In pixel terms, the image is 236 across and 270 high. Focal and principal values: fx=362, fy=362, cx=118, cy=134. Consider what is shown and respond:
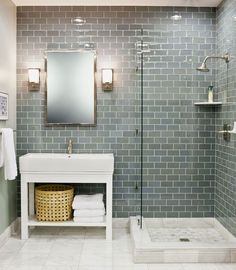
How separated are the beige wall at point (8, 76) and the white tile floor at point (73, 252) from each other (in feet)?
1.13

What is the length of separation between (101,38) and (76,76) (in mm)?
559

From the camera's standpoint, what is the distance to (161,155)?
425 cm

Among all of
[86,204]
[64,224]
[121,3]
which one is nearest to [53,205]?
[64,224]

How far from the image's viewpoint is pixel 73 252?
12.0ft

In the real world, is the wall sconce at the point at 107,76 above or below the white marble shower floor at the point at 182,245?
above

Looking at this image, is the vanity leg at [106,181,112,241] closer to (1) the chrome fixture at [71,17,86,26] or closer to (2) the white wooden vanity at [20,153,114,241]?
(2) the white wooden vanity at [20,153,114,241]

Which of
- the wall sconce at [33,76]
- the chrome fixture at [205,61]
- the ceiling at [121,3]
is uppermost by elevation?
the ceiling at [121,3]

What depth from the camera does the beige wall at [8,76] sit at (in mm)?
3900

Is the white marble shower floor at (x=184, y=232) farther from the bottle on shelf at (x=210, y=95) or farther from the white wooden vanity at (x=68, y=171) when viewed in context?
the bottle on shelf at (x=210, y=95)

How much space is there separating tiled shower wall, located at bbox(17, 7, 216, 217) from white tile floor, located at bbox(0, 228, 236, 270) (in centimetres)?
56

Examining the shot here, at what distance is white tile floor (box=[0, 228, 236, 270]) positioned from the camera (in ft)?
10.9

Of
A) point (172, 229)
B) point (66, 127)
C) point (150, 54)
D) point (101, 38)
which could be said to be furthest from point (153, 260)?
point (101, 38)

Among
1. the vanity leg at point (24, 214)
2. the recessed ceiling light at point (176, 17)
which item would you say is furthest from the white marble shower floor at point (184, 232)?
the recessed ceiling light at point (176, 17)

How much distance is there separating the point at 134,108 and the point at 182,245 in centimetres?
174
